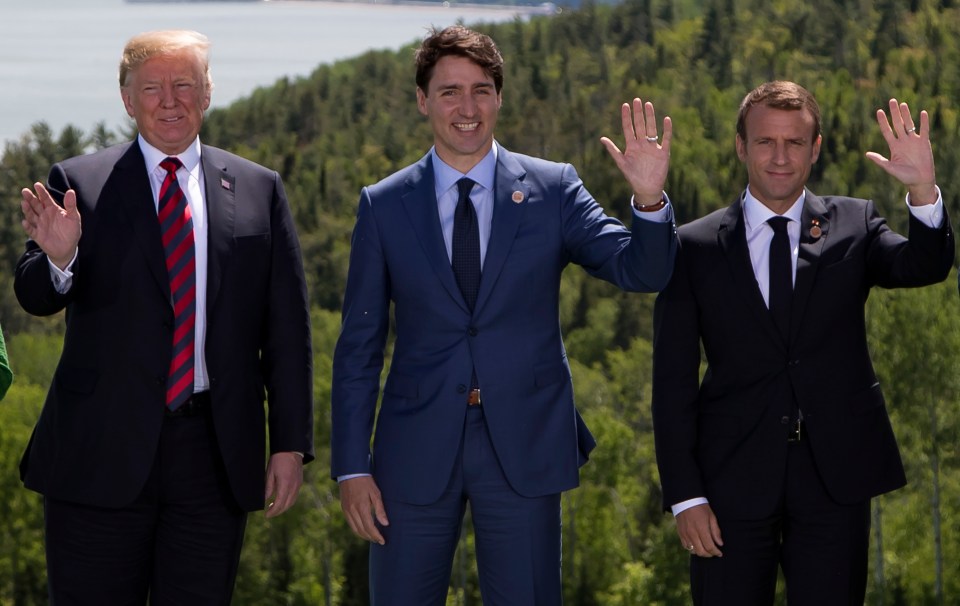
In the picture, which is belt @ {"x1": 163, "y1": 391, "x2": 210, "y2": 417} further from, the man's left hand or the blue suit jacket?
the blue suit jacket

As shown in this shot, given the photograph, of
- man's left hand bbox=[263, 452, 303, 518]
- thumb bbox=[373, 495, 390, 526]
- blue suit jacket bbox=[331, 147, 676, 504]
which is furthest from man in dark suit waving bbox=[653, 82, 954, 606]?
man's left hand bbox=[263, 452, 303, 518]

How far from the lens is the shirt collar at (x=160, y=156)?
5.28m

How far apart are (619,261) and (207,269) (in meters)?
1.48

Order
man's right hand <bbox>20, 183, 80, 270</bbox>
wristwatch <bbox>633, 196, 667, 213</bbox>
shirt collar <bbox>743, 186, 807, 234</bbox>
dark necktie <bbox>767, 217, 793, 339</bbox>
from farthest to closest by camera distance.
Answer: shirt collar <bbox>743, 186, 807, 234</bbox> → dark necktie <bbox>767, 217, 793, 339</bbox> → wristwatch <bbox>633, 196, 667, 213</bbox> → man's right hand <bbox>20, 183, 80, 270</bbox>

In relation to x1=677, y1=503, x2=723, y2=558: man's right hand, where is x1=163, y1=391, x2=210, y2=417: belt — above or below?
above

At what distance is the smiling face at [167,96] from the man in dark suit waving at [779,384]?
1888 mm

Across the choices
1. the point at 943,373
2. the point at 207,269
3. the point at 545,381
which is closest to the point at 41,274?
the point at 207,269

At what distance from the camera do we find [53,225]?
191 inches

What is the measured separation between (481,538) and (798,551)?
117 centimetres

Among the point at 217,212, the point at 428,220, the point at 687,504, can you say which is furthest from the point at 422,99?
the point at 687,504

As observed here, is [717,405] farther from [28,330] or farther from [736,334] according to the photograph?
[28,330]

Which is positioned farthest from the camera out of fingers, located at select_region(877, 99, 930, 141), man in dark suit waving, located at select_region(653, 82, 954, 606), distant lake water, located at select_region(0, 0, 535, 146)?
distant lake water, located at select_region(0, 0, 535, 146)

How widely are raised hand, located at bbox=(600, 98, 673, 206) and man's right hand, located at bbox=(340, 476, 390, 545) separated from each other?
1443 millimetres

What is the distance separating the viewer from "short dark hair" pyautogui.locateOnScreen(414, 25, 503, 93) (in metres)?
5.21
